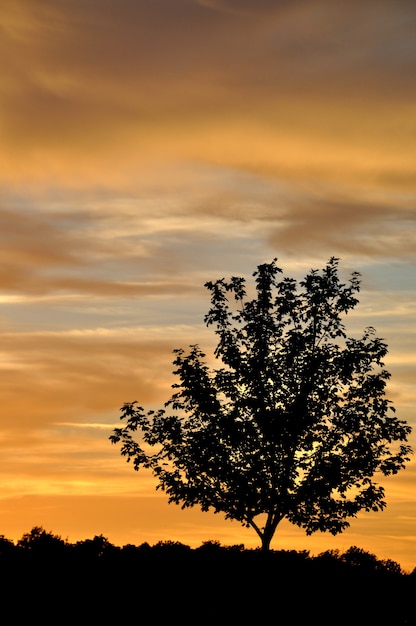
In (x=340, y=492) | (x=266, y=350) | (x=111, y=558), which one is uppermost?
(x=266, y=350)

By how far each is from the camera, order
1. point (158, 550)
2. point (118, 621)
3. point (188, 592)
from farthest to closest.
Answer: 1. point (158, 550)
2. point (188, 592)
3. point (118, 621)

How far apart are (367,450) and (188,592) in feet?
31.1

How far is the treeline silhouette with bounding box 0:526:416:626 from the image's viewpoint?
117 feet

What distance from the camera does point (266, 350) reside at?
140ft

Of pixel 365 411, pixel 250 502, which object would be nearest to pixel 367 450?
pixel 365 411

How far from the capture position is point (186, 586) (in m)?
38.4

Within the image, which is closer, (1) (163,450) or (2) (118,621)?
(2) (118,621)

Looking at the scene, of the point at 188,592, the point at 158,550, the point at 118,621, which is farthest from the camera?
the point at 158,550

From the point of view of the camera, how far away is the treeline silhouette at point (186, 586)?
3559 centimetres

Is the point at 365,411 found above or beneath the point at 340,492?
above

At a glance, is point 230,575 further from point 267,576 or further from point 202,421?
point 202,421

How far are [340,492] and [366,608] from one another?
4.97m

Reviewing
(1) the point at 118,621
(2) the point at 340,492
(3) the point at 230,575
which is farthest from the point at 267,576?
(1) the point at 118,621

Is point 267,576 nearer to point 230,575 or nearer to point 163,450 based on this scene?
point 230,575
